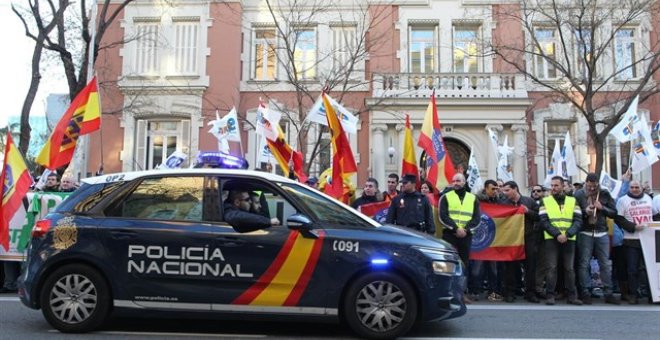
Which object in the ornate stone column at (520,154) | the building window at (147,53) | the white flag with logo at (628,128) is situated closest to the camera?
the white flag with logo at (628,128)

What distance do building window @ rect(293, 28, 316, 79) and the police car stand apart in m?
15.0

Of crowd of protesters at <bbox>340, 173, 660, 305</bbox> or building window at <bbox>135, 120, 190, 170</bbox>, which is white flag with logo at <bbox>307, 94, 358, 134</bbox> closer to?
crowd of protesters at <bbox>340, 173, 660, 305</bbox>

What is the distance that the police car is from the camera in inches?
215

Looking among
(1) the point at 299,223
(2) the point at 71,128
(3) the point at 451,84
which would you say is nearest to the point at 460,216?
(1) the point at 299,223

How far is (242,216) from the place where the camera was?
18.0ft

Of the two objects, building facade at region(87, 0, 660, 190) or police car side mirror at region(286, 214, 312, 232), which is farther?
building facade at region(87, 0, 660, 190)

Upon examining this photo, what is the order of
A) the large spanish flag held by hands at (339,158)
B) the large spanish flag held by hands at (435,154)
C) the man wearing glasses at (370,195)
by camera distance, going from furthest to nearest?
the large spanish flag held by hands at (435,154)
the man wearing glasses at (370,195)
the large spanish flag held by hands at (339,158)

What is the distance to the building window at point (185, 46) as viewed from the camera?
2012 centimetres

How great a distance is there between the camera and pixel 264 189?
583 cm

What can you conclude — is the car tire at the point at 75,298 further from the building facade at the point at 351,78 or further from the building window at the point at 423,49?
the building window at the point at 423,49

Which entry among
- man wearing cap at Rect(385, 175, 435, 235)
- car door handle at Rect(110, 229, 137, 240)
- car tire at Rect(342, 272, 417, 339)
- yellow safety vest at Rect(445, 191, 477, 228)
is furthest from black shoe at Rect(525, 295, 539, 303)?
car door handle at Rect(110, 229, 137, 240)

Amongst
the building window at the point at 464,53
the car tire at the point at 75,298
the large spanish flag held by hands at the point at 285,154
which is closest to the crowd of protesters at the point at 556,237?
the large spanish flag held by hands at the point at 285,154

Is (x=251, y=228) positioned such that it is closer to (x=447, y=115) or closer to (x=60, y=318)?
(x=60, y=318)

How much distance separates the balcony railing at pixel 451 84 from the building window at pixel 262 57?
418cm
